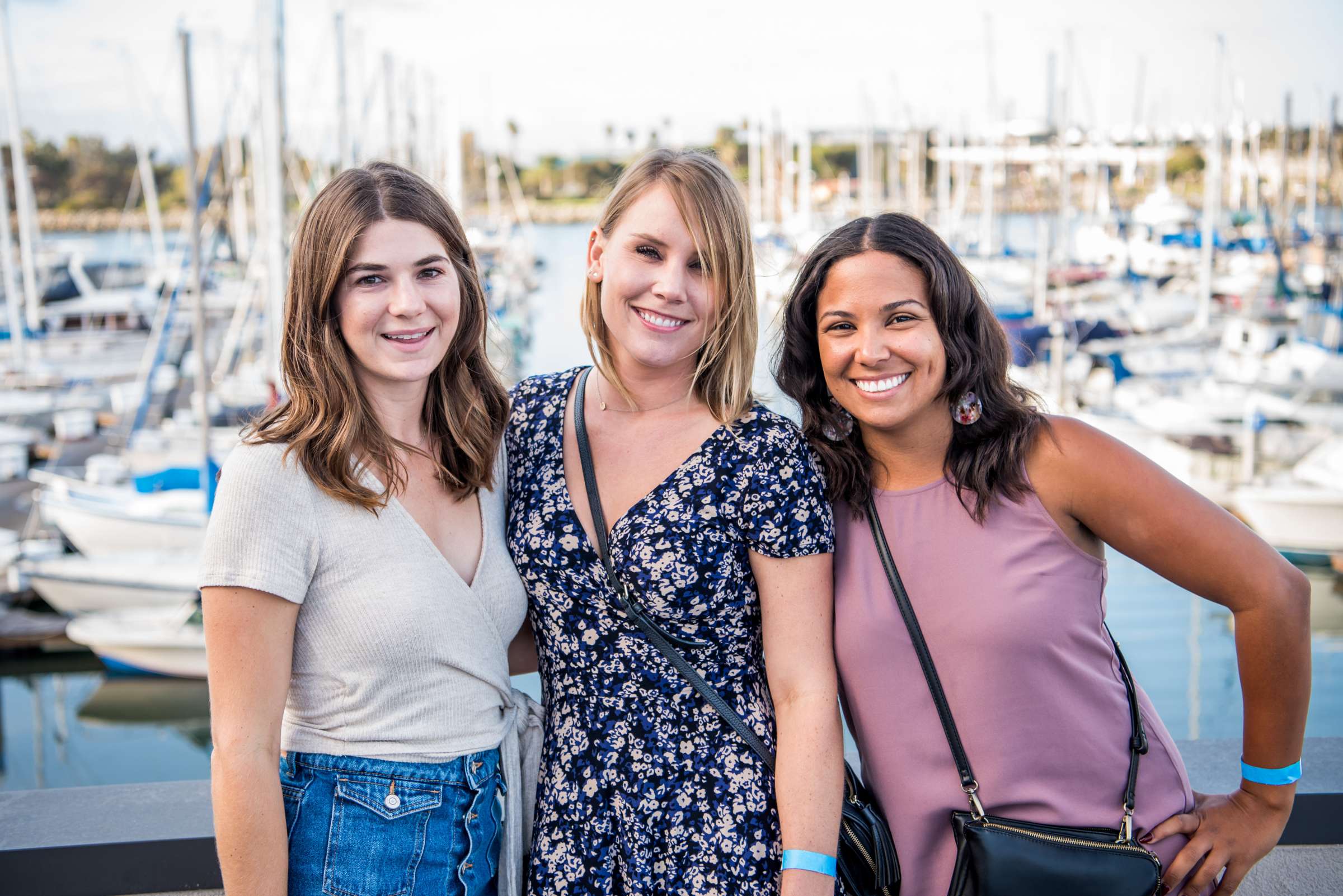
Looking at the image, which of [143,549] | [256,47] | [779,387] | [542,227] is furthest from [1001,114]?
[542,227]

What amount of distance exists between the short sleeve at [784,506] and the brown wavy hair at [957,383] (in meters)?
0.09

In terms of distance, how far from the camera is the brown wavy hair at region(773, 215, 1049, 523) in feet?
6.02

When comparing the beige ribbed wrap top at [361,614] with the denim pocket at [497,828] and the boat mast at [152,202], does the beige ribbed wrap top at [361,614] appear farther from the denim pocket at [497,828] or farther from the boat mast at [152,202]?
the boat mast at [152,202]

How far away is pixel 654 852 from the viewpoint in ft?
5.89

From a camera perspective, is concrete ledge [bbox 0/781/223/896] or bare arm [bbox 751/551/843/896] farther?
concrete ledge [bbox 0/781/223/896]

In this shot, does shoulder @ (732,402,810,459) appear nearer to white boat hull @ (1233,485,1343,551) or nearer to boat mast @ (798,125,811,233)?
white boat hull @ (1233,485,1343,551)

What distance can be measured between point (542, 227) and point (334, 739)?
7270 centimetres

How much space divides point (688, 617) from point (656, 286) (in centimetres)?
62

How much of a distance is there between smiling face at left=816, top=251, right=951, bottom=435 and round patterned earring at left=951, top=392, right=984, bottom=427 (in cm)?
3

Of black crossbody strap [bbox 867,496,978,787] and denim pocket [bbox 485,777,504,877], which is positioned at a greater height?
black crossbody strap [bbox 867,496,978,787]

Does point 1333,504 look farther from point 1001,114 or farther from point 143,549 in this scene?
point 1001,114

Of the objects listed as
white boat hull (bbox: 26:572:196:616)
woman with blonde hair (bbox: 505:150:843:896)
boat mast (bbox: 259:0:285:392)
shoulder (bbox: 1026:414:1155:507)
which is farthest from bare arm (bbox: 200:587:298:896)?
white boat hull (bbox: 26:572:196:616)

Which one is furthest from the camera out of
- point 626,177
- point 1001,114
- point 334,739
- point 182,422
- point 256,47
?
point 1001,114

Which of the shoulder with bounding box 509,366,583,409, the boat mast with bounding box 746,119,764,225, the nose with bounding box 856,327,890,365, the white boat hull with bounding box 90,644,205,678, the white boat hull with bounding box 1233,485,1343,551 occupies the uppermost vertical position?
the boat mast with bounding box 746,119,764,225
